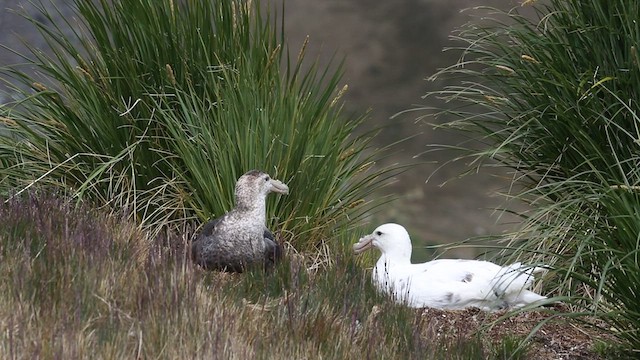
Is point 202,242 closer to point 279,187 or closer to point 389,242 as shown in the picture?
point 279,187

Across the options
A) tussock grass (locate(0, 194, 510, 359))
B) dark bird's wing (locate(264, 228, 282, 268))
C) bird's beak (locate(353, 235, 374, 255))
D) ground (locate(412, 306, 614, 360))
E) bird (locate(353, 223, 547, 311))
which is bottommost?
ground (locate(412, 306, 614, 360))

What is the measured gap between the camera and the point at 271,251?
5.82 m

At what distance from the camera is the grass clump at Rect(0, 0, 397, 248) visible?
21.2ft

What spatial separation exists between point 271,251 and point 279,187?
14.7 inches

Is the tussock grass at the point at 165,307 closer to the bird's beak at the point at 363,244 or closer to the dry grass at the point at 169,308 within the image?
the dry grass at the point at 169,308

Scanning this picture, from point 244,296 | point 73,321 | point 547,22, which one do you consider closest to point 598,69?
point 547,22

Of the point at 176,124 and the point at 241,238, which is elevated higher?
the point at 176,124

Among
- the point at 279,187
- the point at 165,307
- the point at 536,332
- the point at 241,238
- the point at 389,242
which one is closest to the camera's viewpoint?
the point at 165,307

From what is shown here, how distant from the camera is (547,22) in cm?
661

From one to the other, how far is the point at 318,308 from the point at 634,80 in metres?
2.26

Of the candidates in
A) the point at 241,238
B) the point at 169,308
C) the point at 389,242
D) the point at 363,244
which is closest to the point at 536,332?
the point at 389,242

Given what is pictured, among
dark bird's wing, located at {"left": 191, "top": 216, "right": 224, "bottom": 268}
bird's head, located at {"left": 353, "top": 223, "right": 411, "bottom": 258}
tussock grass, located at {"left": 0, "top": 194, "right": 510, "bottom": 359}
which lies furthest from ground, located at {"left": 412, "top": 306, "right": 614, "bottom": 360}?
dark bird's wing, located at {"left": 191, "top": 216, "right": 224, "bottom": 268}

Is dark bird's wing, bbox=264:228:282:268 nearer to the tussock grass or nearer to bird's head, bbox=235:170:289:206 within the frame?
bird's head, bbox=235:170:289:206

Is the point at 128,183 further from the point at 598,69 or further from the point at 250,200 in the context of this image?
the point at 598,69
